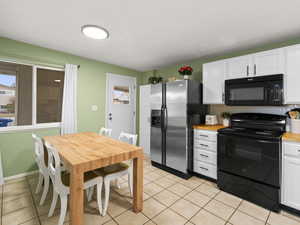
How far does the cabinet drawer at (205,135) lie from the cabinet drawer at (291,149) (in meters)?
0.84

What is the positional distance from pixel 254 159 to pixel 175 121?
1283 mm

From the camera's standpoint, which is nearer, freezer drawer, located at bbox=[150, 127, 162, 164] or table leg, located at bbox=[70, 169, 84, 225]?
table leg, located at bbox=[70, 169, 84, 225]

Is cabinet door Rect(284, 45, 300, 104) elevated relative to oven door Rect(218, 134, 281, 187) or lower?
elevated

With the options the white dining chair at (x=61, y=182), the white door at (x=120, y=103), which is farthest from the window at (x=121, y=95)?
the white dining chair at (x=61, y=182)

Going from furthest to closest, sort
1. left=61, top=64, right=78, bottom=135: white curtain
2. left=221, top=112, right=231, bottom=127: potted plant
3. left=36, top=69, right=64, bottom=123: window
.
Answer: left=61, top=64, right=78, bottom=135: white curtain
left=36, top=69, right=64, bottom=123: window
left=221, top=112, right=231, bottom=127: potted plant

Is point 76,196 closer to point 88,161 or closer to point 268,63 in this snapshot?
point 88,161

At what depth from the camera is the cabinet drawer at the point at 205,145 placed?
2.37 m

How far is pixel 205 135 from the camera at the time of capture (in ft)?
8.09

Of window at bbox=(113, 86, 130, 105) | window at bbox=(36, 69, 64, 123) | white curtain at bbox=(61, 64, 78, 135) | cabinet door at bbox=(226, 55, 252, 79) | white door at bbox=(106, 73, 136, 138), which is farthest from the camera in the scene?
window at bbox=(113, 86, 130, 105)

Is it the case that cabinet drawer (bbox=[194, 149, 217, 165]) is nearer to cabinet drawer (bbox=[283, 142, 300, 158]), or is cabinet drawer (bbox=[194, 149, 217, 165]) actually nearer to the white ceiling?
cabinet drawer (bbox=[283, 142, 300, 158])

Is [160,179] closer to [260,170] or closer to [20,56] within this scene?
[260,170]

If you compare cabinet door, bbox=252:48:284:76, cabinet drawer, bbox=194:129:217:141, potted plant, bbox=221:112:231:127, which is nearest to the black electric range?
cabinet drawer, bbox=194:129:217:141

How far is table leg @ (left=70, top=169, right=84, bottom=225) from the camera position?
1.29 meters

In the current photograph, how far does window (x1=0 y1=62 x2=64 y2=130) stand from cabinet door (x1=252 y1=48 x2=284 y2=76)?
349 centimetres
